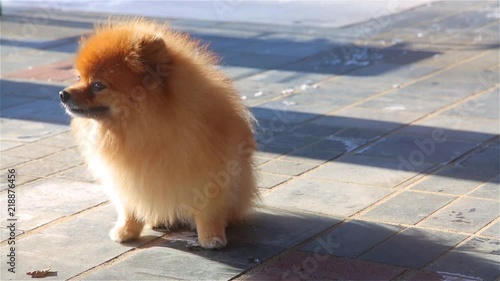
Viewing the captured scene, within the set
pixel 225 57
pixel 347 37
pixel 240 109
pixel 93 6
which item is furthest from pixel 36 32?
pixel 240 109

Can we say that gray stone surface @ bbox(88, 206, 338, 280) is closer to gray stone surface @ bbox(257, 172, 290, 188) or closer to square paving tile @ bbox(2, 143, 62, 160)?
A: gray stone surface @ bbox(257, 172, 290, 188)

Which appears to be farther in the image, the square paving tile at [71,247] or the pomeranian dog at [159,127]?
the square paving tile at [71,247]

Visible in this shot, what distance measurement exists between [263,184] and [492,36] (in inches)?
226

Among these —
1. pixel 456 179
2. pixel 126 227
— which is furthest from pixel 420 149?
pixel 126 227

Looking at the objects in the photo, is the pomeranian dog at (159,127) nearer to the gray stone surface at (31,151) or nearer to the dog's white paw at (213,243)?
the dog's white paw at (213,243)

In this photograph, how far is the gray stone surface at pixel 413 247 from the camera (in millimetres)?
4672

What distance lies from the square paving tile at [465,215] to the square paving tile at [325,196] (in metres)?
0.47

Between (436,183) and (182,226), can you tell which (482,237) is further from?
(182,226)

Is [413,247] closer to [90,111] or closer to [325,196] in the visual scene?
[325,196]

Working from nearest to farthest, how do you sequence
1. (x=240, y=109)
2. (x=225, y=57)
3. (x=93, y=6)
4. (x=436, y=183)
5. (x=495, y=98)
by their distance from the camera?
(x=240, y=109) → (x=436, y=183) → (x=495, y=98) → (x=225, y=57) → (x=93, y=6)

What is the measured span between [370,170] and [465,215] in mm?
1071

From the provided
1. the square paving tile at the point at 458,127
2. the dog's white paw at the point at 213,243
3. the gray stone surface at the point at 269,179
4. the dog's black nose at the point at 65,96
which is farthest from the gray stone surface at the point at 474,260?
the square paving tile at the point at 458,127

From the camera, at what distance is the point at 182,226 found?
523 centimetres

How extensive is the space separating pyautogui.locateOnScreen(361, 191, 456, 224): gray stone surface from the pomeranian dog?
92 centimetres
